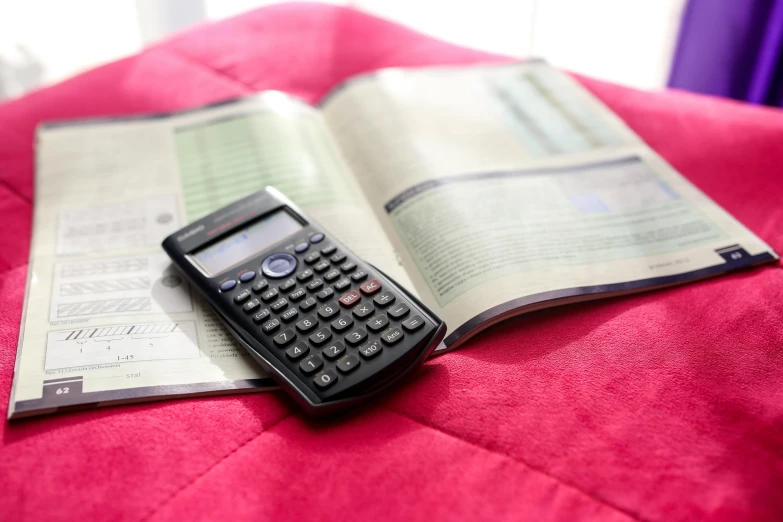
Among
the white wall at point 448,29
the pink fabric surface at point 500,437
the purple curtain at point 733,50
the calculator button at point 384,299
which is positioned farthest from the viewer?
the white wall at point 448,29

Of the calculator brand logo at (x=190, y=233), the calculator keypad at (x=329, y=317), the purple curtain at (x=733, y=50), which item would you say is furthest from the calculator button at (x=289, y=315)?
the purple curtain at (x=733, y=50)

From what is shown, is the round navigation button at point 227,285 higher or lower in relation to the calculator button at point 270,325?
higher

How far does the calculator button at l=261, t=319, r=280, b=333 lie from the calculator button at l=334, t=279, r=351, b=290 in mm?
48

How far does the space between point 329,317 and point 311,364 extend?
0.14 ft

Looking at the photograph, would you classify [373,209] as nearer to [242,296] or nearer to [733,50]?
[242,296]

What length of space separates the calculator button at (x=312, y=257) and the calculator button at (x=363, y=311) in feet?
0.19

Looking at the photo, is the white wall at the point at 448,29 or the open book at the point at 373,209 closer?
the open book at the point at 373,209

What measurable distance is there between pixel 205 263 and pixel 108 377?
4.2 inches

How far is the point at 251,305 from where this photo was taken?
A: 17.4 inches

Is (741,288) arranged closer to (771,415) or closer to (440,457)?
(771,415)

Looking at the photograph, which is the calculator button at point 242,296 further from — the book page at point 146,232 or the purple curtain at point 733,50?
the purple curtain at point 733,50

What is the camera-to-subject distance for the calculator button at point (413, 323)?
0.42 metres

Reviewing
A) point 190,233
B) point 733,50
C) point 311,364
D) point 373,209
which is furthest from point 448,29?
point 311,364

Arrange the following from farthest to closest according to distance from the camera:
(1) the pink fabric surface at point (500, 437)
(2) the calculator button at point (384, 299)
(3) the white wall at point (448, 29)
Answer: (3) the white wall at point (448, 29) → (2) the calculator button at point (384, 299) → (1) the pink fabric surface at point (500, 437)
